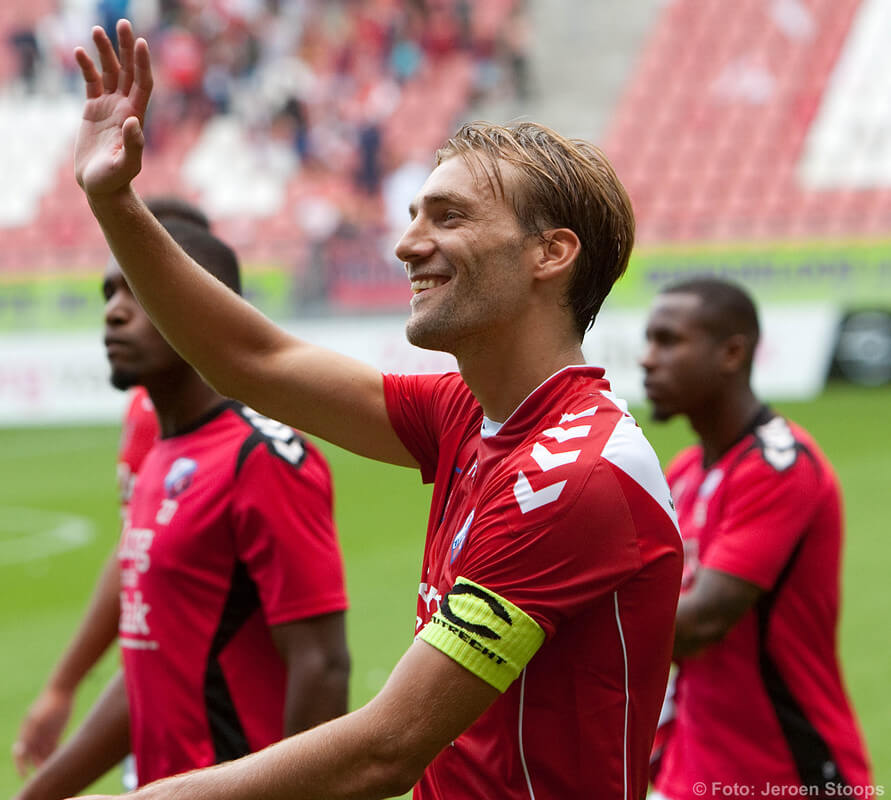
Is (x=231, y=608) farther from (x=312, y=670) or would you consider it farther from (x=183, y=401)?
(x=183, y=401)

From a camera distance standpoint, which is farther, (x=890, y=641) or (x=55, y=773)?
(x=890, y=641)

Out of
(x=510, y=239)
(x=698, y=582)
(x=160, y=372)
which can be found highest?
(x=510, y=239)

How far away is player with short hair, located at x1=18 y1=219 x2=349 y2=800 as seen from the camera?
3.08 metres

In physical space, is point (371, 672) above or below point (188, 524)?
below

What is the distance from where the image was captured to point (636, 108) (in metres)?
21.3

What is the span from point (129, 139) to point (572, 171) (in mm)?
820

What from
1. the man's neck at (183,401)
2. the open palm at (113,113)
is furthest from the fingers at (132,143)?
the man's neck at (183,401)

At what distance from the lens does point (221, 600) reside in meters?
3.13

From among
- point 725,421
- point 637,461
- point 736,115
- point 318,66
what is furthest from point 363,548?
point 318,66

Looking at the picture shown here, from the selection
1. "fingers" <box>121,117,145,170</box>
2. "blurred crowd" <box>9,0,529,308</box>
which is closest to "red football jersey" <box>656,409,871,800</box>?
"fingers" <box>121,117,145,170</box>

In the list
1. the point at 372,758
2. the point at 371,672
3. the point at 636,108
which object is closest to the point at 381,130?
the point at 636,108

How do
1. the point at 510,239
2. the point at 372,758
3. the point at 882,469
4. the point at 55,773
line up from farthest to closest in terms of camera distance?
the point at 882,469, the point at 55,773, the point at 510,239, the point at 372,758

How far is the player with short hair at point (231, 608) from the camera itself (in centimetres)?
308

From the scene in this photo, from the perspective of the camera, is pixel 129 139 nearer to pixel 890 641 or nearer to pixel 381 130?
Answer: pixel 890 641
